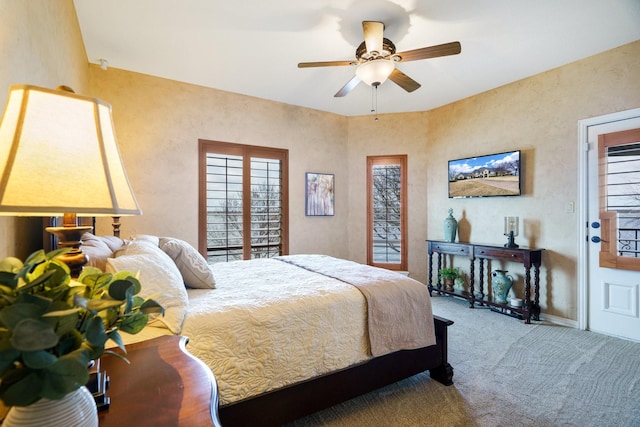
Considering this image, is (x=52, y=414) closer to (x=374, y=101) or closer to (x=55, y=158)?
(x=55, y=158)

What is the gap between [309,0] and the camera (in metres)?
2.27

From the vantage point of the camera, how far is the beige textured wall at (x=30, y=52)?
1.13m

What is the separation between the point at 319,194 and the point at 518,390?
3.37m

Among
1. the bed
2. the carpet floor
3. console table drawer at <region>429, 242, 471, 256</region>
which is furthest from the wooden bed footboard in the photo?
console table drawer at <region>429, 242, 471, 256</region>

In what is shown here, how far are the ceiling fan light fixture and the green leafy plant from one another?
7.81ft

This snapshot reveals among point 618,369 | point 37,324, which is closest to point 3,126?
point 37,324

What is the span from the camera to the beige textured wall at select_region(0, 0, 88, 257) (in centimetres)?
113

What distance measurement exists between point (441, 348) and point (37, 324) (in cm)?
226

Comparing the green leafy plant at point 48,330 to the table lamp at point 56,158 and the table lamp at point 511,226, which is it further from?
the table lamp at point 511,226

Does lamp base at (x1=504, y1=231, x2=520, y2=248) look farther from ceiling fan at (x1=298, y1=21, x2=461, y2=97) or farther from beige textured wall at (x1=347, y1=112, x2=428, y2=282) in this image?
ceiling fan at (x1=298, y1=21, x2=461, y2=97)

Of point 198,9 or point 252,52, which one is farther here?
point 252,52

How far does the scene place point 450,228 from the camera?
13.6ft

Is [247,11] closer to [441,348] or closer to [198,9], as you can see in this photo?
[198,9]

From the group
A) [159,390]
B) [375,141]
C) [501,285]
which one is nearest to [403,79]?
[375,141]
